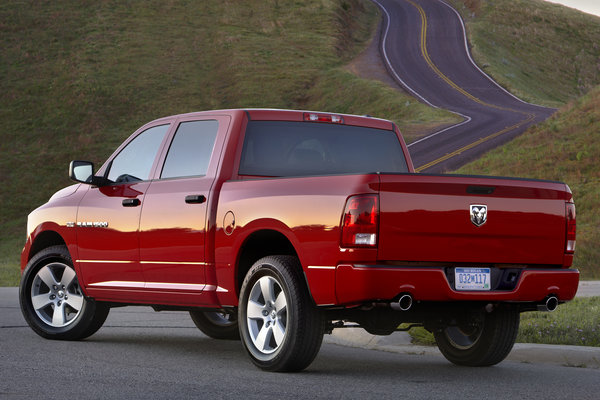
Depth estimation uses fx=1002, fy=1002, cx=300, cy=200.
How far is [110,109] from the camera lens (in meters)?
48.2

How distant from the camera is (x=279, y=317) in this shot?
7820mm

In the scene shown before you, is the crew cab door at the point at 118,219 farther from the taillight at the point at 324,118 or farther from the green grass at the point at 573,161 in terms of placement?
the green grass at the point at 573,161

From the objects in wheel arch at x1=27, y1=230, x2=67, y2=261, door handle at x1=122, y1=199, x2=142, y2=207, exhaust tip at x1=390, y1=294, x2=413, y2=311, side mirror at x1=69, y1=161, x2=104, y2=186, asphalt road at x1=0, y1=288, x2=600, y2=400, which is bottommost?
asphalt road at x1=0, y1=288, x2=600, y2=400

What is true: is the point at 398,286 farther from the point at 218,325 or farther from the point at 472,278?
the point at 218,325

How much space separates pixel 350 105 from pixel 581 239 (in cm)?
2850

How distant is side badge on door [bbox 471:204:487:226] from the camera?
7453 millimetres

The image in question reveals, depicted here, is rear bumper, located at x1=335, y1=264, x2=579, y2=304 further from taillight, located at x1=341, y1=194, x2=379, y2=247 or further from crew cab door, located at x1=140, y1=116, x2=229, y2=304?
crew cab door, located at x1=140, y1=116, x2=229, y2=304

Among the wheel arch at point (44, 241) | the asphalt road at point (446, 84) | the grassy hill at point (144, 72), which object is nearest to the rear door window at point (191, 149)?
the wheel arch at point (44, 241)

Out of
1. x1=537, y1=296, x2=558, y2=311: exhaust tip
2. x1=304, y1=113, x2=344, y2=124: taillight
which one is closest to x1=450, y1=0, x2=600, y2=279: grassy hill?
x1=304, y1=113, x2=344, y2=124: taillight

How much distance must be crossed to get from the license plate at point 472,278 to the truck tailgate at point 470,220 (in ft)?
0.24

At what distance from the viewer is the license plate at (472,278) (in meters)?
7.36

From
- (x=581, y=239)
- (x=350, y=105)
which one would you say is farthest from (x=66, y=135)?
(x=581, y=239)

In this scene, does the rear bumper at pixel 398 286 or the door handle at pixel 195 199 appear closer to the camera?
the rear bumper at pixel 398 286

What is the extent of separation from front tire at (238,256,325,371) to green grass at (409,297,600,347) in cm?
264
